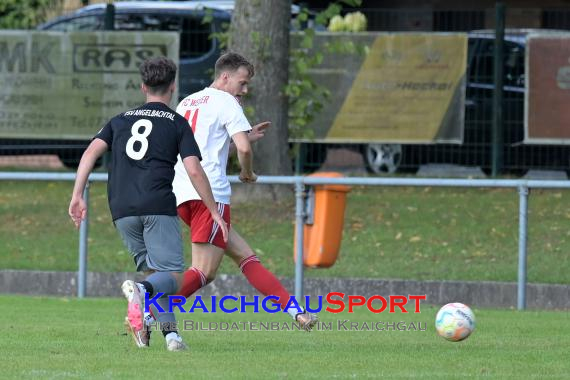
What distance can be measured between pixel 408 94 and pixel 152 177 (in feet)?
37.2

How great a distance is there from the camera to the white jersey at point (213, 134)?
893cm

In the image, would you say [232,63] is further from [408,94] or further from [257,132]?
[408,94]

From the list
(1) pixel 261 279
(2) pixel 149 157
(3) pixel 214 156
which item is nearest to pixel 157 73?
(2) pixel 149 157

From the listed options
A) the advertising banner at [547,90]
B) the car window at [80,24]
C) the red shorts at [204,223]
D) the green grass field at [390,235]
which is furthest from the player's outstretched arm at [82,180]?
the car window at [80,24]

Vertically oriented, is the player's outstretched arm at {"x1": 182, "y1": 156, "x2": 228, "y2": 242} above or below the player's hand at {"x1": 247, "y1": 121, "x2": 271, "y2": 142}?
below

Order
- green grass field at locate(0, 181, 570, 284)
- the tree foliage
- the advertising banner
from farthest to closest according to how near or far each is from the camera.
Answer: the tree foliage → the advertising banner → green grass field at locate(0, 181, 570, 284)

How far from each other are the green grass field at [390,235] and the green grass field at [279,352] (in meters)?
3.11

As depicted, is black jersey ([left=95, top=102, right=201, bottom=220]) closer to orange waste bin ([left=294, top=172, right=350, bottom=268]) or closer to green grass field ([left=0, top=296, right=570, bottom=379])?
green grass field ([left=0, top=296, right=570, bottom=379])

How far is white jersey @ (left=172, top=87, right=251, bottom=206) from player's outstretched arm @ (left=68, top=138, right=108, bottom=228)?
82 centimetres

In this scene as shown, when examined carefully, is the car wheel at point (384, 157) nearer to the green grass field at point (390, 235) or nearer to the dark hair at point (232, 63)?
the green grass field at point (390, 235)

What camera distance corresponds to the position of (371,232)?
52.4 feet

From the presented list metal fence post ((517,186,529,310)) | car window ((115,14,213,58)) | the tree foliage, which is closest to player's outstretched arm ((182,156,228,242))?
metal fence post ((517,186,529,310))

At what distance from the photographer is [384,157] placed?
19406mm

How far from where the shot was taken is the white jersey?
8930mm
